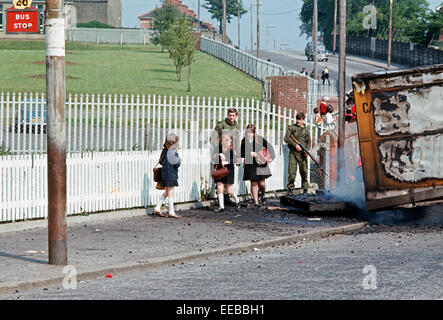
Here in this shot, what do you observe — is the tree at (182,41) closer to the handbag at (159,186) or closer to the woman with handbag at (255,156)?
the woman with handbag at (255,156)

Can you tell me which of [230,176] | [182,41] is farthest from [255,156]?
[182,41]

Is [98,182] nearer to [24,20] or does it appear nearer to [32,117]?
[24,20]

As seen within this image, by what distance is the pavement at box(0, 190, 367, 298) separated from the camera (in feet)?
34.2

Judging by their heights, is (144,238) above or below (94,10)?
below

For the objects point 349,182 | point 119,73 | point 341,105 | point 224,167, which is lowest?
point 349,182

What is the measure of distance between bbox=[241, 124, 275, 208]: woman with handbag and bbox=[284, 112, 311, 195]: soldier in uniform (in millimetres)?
1842

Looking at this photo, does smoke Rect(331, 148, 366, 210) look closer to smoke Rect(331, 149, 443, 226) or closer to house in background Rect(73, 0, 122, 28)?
smoke Rect(331, 149, 443, 226)

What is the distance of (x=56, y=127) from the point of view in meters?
10.6

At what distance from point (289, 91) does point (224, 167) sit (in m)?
19.3

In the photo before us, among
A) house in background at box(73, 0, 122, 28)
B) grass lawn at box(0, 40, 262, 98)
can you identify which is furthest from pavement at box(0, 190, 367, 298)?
house in background at box(73, 0, 122, 28)

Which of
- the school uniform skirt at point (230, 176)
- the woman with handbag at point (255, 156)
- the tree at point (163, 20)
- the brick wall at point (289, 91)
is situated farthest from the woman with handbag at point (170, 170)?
the tree at point (163, 20)

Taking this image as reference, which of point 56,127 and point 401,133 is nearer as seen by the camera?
point 56,127

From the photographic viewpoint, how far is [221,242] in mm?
12836
